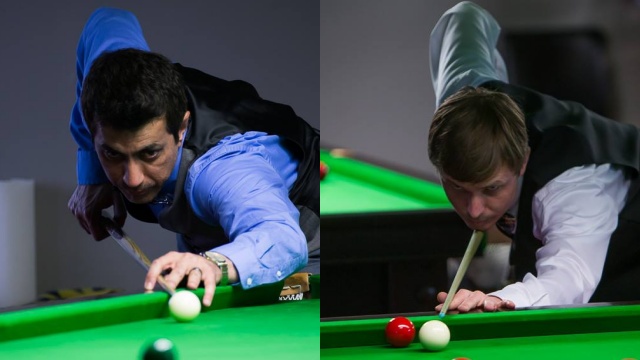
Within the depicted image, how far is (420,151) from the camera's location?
4.32 metres

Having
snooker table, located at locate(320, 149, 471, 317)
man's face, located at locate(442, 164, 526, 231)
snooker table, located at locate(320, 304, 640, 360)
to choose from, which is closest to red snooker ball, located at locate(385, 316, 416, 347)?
snooker table, located at locate(320, 304, 640, 360)

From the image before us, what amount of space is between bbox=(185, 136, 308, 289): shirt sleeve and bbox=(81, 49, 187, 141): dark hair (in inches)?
11.8

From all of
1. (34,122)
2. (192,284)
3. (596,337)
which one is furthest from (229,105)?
(596,337)

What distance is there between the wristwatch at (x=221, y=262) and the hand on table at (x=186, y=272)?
5.4 inches

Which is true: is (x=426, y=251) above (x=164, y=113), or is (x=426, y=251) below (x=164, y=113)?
Result: below

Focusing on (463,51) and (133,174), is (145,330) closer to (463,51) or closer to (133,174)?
(133,174)

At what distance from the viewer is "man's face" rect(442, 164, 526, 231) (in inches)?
165

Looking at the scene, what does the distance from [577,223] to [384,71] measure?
1.16m

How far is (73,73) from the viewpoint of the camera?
4.30 meters

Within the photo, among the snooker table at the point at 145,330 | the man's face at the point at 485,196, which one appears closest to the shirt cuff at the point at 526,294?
the man's face at the point at 485,196

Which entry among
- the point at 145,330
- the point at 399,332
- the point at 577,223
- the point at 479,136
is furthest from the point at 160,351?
the point at 577,223

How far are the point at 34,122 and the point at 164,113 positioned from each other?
2.30ft

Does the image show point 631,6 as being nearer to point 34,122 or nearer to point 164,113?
point 164,113

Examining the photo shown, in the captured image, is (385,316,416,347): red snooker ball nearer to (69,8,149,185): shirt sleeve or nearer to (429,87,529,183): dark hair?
(429,87,529,183): dark hair
